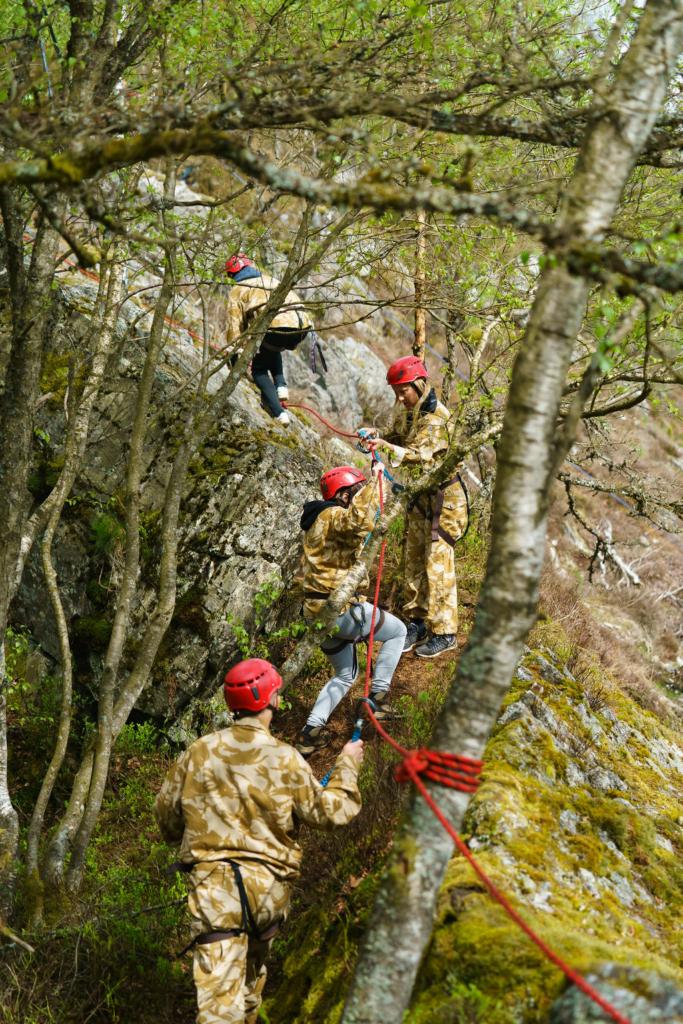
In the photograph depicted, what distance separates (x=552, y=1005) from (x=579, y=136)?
367cm

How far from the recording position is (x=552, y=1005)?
230 cm

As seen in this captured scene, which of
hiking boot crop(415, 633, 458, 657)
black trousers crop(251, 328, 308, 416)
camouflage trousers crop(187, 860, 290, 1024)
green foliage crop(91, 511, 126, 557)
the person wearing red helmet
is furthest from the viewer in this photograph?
black trousers crop(251, 328, 308, 416)

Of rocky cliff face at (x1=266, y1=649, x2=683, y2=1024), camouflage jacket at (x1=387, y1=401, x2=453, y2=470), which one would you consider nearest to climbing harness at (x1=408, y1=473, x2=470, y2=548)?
camouflage jacket at (x1=387, y1=401, x2=453, y2=470)

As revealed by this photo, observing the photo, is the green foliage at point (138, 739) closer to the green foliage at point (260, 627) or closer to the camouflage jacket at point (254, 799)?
the green foliage at point (260, 627)

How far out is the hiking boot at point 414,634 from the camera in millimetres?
6539

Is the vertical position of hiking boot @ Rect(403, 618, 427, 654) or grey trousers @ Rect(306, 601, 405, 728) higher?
hiking boot @ Rect(403, 618, 427, 654)

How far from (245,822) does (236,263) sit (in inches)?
187

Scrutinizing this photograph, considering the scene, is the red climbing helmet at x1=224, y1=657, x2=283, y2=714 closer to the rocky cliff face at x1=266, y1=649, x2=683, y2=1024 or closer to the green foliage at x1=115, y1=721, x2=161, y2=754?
the rocky cliff face at x1=266, y1=649, x2=683, y2=1024

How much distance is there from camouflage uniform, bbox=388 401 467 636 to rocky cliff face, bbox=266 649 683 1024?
108 cm

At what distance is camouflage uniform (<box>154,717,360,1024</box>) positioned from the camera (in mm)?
3365

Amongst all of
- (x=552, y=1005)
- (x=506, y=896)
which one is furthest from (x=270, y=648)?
(x=552, y=1005)

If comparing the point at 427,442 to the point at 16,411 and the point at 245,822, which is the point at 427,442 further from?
the point at 245,822

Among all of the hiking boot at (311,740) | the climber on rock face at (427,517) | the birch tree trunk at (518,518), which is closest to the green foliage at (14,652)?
the hiking boot at (311,740)

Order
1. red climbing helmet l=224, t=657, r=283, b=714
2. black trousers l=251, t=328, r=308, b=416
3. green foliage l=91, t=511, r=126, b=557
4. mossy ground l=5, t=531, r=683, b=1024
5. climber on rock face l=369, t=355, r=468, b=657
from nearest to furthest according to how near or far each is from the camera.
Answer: mossy ground l=5, t=531, r=683, b=1024 → red climbing helmet l=224, t=657, r=283, b=714 → climber on rock face l=369, t=355, r=468, b=657 → green foliage l=91, t=511, r=126, b=557 → black trousers l=251, t=328, r=308, b=416
